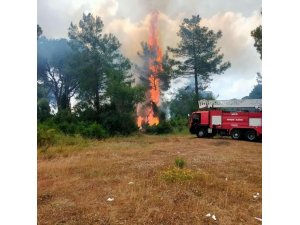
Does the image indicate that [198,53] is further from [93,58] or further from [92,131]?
[92,131]

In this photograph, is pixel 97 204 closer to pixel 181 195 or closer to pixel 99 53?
pixel 181 195

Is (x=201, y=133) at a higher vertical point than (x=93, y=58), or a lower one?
lower

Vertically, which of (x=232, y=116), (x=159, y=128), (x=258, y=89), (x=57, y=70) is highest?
(x=57, y=70)

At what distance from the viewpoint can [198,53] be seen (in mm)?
4230

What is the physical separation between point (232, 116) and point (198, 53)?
902 millimetres

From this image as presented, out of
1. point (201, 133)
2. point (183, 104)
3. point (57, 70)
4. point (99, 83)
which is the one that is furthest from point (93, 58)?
point (201, 133)

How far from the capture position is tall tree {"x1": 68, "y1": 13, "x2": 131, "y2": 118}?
4.25 m

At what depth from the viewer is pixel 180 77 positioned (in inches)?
164

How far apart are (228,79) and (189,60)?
551mm

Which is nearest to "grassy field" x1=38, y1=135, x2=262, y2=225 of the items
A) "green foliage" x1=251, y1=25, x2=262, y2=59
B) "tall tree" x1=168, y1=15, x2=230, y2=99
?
"tall tree" x1=168, y1=15, x2=230, y2=99

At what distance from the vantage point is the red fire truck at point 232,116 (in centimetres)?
402

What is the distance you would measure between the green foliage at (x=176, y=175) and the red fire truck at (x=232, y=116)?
20.2 inches

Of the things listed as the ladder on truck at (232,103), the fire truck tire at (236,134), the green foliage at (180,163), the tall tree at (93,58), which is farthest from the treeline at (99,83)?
the fire truck tire at (236,134)
